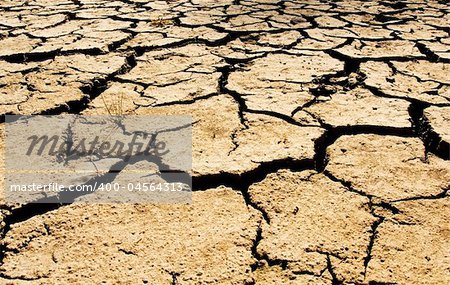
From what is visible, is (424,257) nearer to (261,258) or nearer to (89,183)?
(261,258)

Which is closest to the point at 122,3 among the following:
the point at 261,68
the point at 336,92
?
the point at 261,68

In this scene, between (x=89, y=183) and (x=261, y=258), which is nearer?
(x=261, y=258)

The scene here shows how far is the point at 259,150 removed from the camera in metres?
1.51

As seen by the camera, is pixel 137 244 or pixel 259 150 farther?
pixel 259 150

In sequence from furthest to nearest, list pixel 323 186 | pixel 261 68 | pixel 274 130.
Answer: pixel 261 68 → pixel 274 130 → pixel 323 186

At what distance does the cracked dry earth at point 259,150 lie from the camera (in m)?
1.06

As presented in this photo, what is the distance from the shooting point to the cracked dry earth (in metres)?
1.06

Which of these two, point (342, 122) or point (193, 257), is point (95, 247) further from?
point (342, 122)

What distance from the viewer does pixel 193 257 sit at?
107cm

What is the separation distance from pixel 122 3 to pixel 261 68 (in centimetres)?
225

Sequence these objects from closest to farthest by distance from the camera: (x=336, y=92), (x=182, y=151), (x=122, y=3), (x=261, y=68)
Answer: (x=182, y=151), (x=336, y=92), (x=261, y=68), (x=122, y=3)

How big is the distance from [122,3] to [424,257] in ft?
12.1

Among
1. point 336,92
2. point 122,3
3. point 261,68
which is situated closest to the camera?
point 336,92

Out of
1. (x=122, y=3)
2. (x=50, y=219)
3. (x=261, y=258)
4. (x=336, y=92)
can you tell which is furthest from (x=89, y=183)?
(x=122, y=3)
